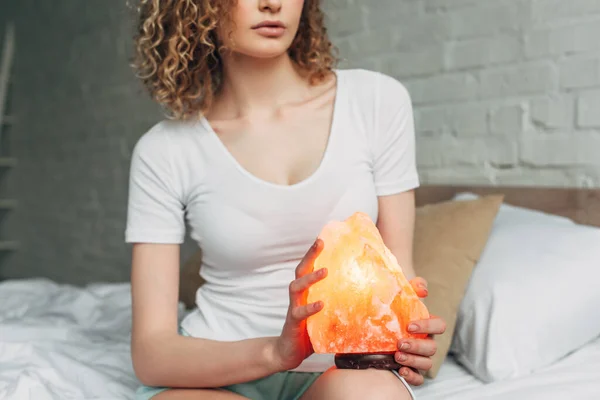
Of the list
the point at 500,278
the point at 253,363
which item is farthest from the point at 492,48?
the point at 253,363

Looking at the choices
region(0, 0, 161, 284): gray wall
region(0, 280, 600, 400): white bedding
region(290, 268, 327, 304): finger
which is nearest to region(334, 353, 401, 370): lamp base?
region(290, 268, 327, 304): finger

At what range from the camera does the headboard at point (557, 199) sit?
174 centimetres

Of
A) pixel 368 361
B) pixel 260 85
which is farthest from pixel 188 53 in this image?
pixel 368 361

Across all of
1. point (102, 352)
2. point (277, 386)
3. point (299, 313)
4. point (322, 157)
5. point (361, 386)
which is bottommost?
point (102, 352)

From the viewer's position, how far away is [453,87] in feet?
6.74

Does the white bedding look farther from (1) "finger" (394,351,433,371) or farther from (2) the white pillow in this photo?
(1) "finger" (394,351,433,371)

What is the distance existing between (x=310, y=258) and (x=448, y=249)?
0.72 meters

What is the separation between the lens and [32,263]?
421 cm

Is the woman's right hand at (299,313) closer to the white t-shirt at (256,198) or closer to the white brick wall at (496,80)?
the white t-shirt at (256,198)

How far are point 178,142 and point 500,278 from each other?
0.70 meters

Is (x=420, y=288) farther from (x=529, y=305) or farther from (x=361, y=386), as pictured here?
(x=529, y=305)

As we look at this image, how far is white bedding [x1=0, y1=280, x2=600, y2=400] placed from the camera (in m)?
1.24

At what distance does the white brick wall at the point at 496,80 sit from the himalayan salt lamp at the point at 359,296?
1082 millimetres

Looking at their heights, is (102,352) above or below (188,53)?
below
